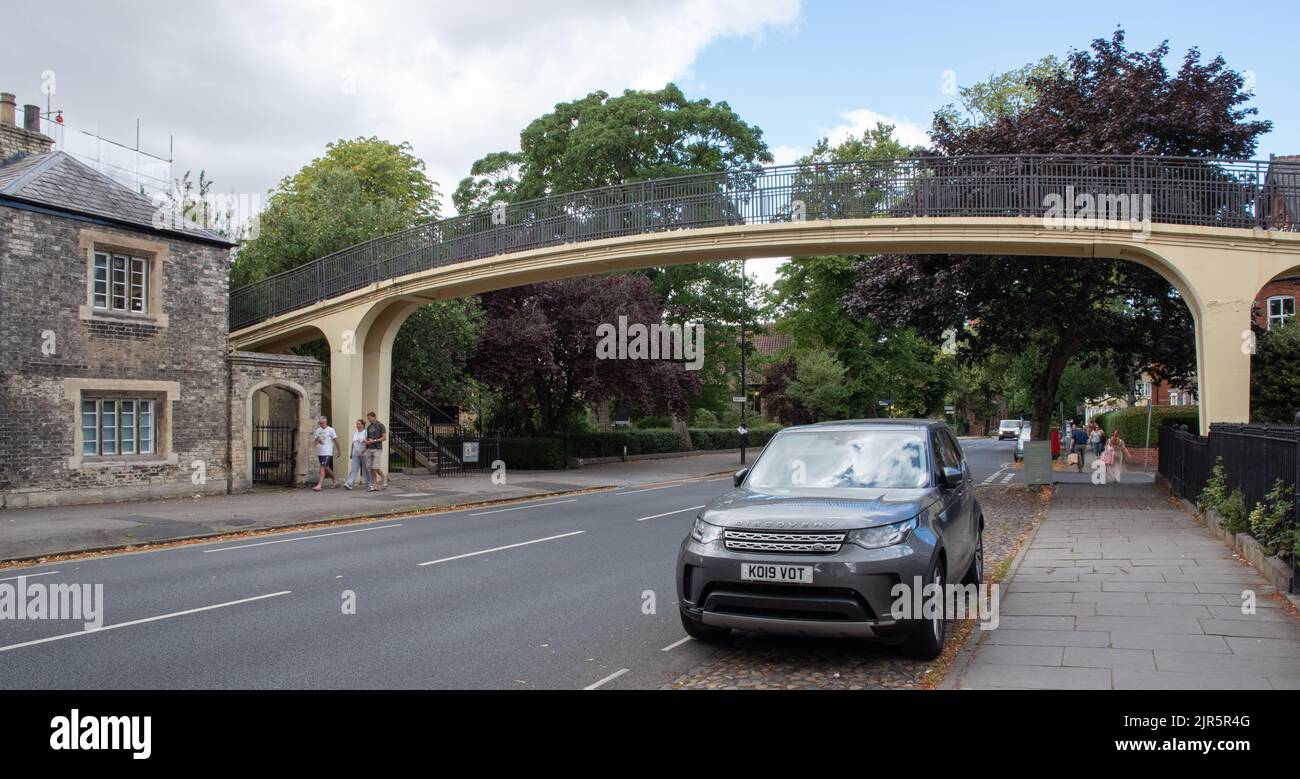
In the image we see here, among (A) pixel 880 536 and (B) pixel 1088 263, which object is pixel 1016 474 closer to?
(B) pixel 1088 263

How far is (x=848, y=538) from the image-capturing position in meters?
5.83

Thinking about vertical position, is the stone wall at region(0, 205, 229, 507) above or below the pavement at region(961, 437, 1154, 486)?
above

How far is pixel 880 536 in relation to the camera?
231 inches

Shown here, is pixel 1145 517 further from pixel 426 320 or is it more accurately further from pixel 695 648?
pixel 426 320

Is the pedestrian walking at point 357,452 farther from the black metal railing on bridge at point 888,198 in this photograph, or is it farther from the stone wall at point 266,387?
the black metal railing on bridge at point 888,198

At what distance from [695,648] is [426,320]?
2166 cm

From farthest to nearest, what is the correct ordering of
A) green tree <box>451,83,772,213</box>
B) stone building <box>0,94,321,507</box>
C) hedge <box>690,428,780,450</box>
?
hedge <box>690,428,780,450</box> < green tree <box>451,83,772,213</box> < stone building <box>0,94,321,507</box>

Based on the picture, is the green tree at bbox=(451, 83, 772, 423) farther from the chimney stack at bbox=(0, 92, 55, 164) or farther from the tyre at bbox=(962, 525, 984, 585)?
the tyre at bbox=(962, 525, 984, 585)

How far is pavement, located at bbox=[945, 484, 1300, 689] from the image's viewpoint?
18.2 ft

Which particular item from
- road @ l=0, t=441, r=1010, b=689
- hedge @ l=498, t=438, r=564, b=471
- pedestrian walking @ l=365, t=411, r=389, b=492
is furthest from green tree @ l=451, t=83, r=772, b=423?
road @ l=0, t=441, r=1010, b=689

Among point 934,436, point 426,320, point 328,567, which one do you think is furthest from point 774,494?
point 426,320

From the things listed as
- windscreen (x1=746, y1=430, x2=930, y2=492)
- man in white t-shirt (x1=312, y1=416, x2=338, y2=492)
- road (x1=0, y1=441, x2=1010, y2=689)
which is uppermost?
windscreen (x1=746, y1=430, x2=930, y2=492)

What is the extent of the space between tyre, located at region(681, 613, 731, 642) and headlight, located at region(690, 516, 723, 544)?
0.56m

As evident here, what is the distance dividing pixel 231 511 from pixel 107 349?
4.61 m
